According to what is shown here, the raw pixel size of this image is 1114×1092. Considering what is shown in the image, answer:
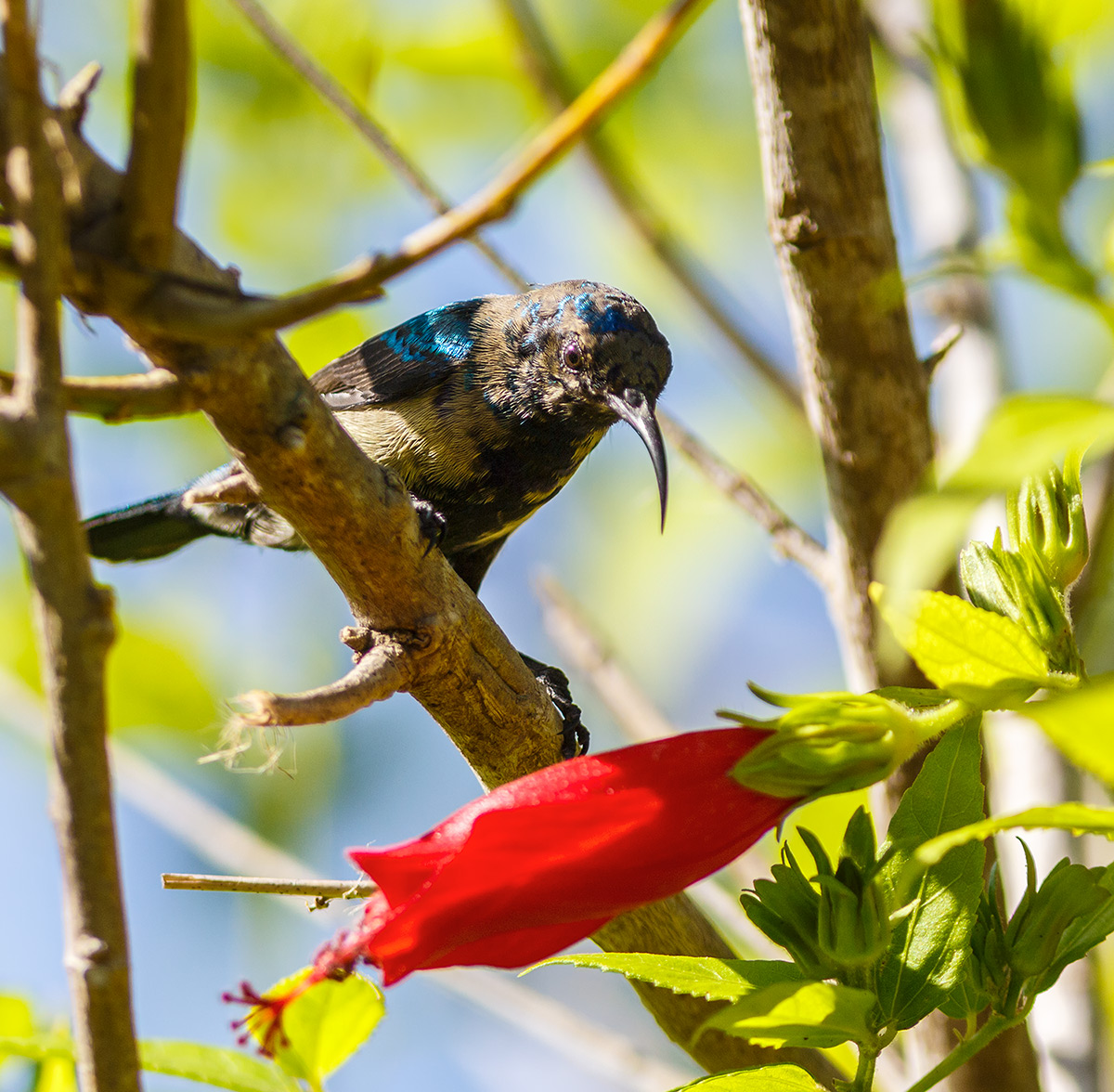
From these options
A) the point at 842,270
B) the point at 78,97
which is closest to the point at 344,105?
the point at 842,270

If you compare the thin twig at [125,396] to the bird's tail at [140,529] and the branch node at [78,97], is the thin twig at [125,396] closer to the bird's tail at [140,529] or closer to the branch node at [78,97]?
the branch node at [78,97]

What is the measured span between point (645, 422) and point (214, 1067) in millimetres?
1812

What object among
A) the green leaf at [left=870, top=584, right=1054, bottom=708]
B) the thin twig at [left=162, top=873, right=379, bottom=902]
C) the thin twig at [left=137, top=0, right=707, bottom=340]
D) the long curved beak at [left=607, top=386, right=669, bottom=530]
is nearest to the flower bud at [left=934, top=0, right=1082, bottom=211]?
the thin twig at [left=137, top=0, right=707, bottom=340]

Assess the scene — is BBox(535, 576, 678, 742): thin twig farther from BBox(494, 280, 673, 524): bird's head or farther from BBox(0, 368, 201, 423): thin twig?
BBox(0, 368, 201, 423): thin twig

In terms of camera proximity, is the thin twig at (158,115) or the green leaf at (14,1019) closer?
the thin twig at (158,115)

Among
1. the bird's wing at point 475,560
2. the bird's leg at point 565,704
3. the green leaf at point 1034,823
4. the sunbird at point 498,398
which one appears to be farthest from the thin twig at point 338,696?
the bird's wing at point 475,560

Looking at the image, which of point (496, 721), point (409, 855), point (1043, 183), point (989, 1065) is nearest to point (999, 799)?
point (989, 1065)

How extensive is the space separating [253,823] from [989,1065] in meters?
2.79

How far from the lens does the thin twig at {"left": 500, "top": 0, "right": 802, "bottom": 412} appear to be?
3078 mm

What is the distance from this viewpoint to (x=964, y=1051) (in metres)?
1.09

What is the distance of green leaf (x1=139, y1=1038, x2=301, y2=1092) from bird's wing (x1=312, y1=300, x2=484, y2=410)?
6.73ft

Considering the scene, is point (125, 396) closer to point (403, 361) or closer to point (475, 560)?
point (403, 361)

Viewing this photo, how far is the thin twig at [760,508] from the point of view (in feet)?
7.82

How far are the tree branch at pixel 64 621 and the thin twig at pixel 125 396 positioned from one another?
151 mm
